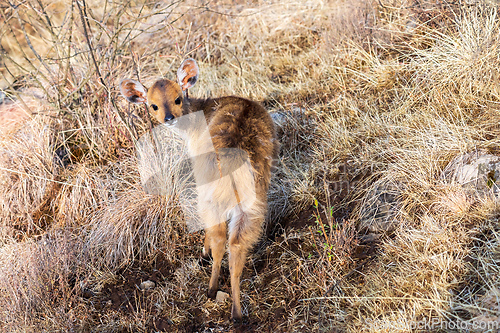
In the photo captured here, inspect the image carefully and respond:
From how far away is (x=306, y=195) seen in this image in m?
4.84

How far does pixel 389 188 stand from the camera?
14.5 ft

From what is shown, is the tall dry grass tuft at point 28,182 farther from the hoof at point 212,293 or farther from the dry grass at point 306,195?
the hoof at point 212,293

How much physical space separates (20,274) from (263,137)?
9.72ft

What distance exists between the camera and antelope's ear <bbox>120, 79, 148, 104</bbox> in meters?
4.74

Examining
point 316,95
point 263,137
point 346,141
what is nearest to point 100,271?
point 263,137

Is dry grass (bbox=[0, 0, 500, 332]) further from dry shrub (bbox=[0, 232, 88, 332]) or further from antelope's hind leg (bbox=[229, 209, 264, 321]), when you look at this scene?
antelope's hind leg (bbox=[229, 209, 264, 321])

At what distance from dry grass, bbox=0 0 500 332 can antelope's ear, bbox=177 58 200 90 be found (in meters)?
0.74

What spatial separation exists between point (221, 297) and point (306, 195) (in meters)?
1.52

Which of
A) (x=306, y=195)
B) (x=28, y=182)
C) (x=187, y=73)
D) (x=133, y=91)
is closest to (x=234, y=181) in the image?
(x=306, y=195)

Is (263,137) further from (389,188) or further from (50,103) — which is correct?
(50,103)

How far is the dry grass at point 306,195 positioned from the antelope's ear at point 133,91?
0.56m

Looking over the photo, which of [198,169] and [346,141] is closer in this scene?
[198,169]

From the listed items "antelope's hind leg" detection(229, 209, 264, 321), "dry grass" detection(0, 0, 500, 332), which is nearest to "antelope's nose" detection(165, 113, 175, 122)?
"dry grass" detection(0, 0, 500, 332)

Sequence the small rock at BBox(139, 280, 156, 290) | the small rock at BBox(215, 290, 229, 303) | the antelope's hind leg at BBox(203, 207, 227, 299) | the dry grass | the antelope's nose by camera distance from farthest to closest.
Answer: the antelope's nose
the small rock at BBox(139, 280, 156, 290)
the small rock at BBox(215, 290, 229, 303)
the antelope's hind leg at BBox(203, 207, 227, 299)
the dry grass
